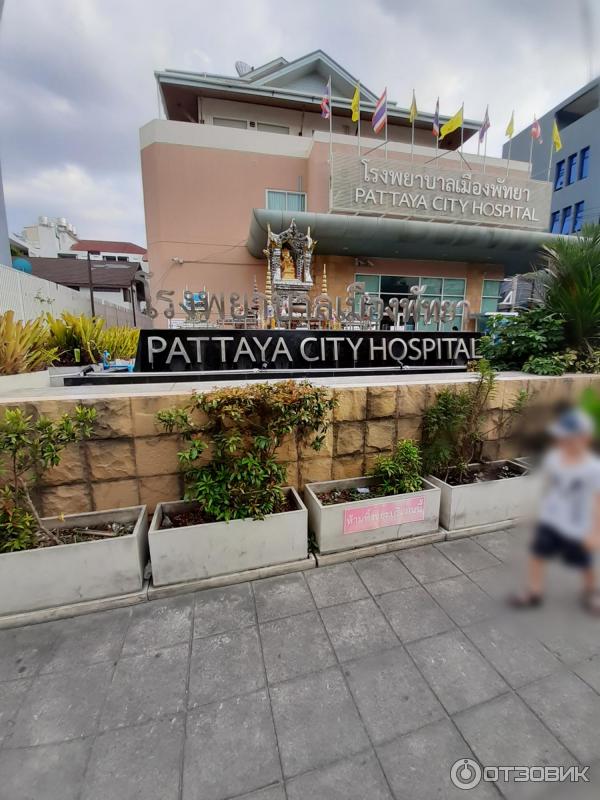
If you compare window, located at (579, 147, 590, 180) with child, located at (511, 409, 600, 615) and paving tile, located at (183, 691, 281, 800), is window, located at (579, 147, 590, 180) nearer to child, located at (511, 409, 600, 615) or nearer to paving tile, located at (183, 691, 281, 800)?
child, located at (511, 409, 600, 615)

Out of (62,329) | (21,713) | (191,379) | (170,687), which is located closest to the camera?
(21,713)

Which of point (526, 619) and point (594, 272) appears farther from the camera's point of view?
point (594, 272)

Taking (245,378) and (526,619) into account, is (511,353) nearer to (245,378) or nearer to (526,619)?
(245,378)

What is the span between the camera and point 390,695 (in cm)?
181

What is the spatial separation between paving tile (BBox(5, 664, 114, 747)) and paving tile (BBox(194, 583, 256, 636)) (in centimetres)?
53

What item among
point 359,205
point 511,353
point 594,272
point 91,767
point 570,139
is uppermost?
point 570,139

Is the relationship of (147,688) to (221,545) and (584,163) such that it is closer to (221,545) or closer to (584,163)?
(221,545)

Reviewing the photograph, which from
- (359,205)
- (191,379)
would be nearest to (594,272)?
(191,379)

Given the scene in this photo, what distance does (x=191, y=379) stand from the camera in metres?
4.39

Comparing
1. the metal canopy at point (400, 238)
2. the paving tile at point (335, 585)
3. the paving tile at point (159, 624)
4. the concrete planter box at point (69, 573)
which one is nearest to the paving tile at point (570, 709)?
the paving tile at point (335, 585)

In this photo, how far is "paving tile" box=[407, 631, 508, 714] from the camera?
1783mm

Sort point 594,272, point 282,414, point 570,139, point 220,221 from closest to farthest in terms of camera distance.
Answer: point 594,272 < point 282,414 < point 220,221 < point 570,139

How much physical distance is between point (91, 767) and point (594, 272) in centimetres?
296

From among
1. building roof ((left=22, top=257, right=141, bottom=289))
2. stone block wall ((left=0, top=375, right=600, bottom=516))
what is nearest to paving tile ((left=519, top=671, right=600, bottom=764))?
stone block wall ((left=0, top=375, right=600, bottom=516))
